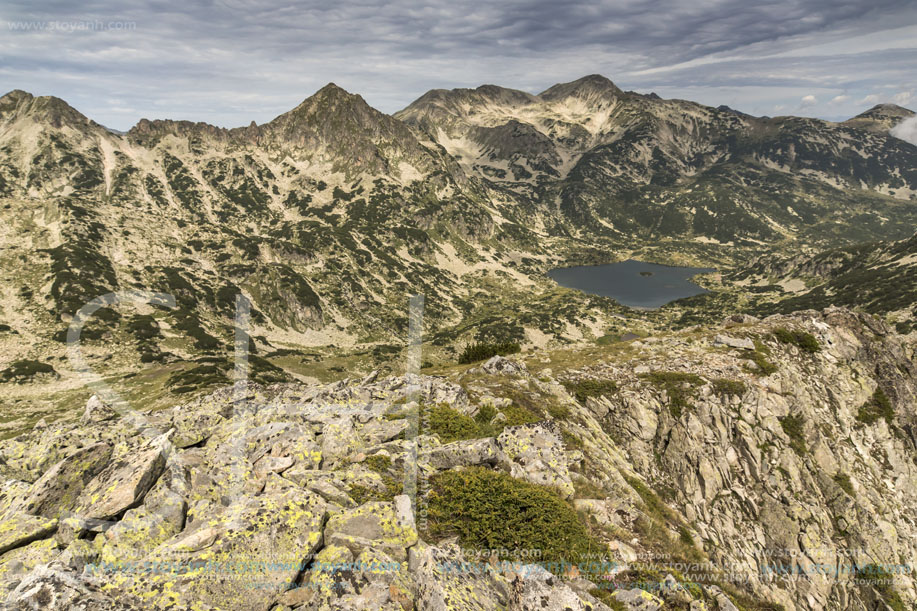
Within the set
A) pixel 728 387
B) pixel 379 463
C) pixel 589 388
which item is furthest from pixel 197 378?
pixel 728 387

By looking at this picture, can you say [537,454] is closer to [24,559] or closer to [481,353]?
[24,559]

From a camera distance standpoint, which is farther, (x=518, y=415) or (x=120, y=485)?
(x=518, y=415)

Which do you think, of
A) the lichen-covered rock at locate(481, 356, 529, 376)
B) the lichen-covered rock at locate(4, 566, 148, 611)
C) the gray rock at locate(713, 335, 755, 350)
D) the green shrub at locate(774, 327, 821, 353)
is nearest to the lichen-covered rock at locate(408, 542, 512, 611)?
the lichen-covered rock at locate(4, 566, 148, 611)

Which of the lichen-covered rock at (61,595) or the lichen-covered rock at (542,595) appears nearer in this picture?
the lichen-covered rock at (61,595)

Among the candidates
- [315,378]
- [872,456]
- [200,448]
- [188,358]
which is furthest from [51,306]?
[872,456]

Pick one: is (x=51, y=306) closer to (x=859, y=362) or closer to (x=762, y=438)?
(x=762, y=438)

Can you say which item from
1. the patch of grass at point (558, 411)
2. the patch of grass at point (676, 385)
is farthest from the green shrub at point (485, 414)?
the patch of grass at point (676, 385)

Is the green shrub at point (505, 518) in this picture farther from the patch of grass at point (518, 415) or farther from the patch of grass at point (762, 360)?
the patch of grass at point (762, 360)
